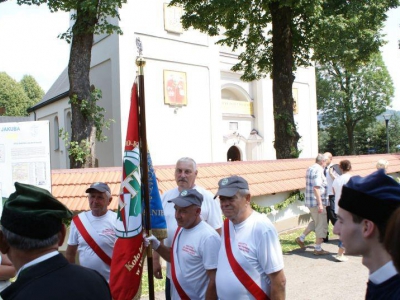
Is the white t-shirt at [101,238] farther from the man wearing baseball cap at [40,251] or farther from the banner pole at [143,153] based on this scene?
the man wearing baseball cap at [40,251]

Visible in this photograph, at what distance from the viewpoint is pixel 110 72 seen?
24188 millimetres

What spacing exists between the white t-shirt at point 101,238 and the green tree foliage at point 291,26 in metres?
12.1

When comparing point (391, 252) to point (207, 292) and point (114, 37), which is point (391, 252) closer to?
point (207, 292)

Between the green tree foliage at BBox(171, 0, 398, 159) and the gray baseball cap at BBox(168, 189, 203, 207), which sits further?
the green tree foliage at BBox(171, 0, 398, 159)

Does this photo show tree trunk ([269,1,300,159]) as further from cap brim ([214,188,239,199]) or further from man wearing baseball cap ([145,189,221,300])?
cap brim ([214,188,239,199])

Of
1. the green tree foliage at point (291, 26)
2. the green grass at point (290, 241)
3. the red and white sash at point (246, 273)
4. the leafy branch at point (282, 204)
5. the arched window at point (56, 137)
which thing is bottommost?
the green grass at point (290, 241)

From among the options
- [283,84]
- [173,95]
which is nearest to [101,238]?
[283,84]

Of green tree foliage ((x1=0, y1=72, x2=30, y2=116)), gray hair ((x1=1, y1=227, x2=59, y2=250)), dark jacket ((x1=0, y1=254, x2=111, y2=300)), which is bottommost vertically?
dark jacket ((x1=0, y1=254, x2=111, y2=300))

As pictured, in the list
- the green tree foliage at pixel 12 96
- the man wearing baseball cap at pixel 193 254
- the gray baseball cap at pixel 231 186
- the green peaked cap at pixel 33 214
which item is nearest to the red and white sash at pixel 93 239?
the man wearing baseball cap at pixel 193 254

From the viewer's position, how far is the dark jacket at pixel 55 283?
1.87m

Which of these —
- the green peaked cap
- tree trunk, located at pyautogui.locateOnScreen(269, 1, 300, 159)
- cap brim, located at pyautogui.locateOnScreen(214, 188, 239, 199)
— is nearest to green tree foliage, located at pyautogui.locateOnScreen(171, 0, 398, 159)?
tree trunk, located at pyautogui.locateOnScreen(269, 1, 300, 159)

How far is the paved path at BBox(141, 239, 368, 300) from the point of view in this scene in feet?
21.2

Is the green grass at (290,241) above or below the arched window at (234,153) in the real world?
below

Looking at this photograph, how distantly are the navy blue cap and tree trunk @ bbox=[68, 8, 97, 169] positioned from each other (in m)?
13.1
